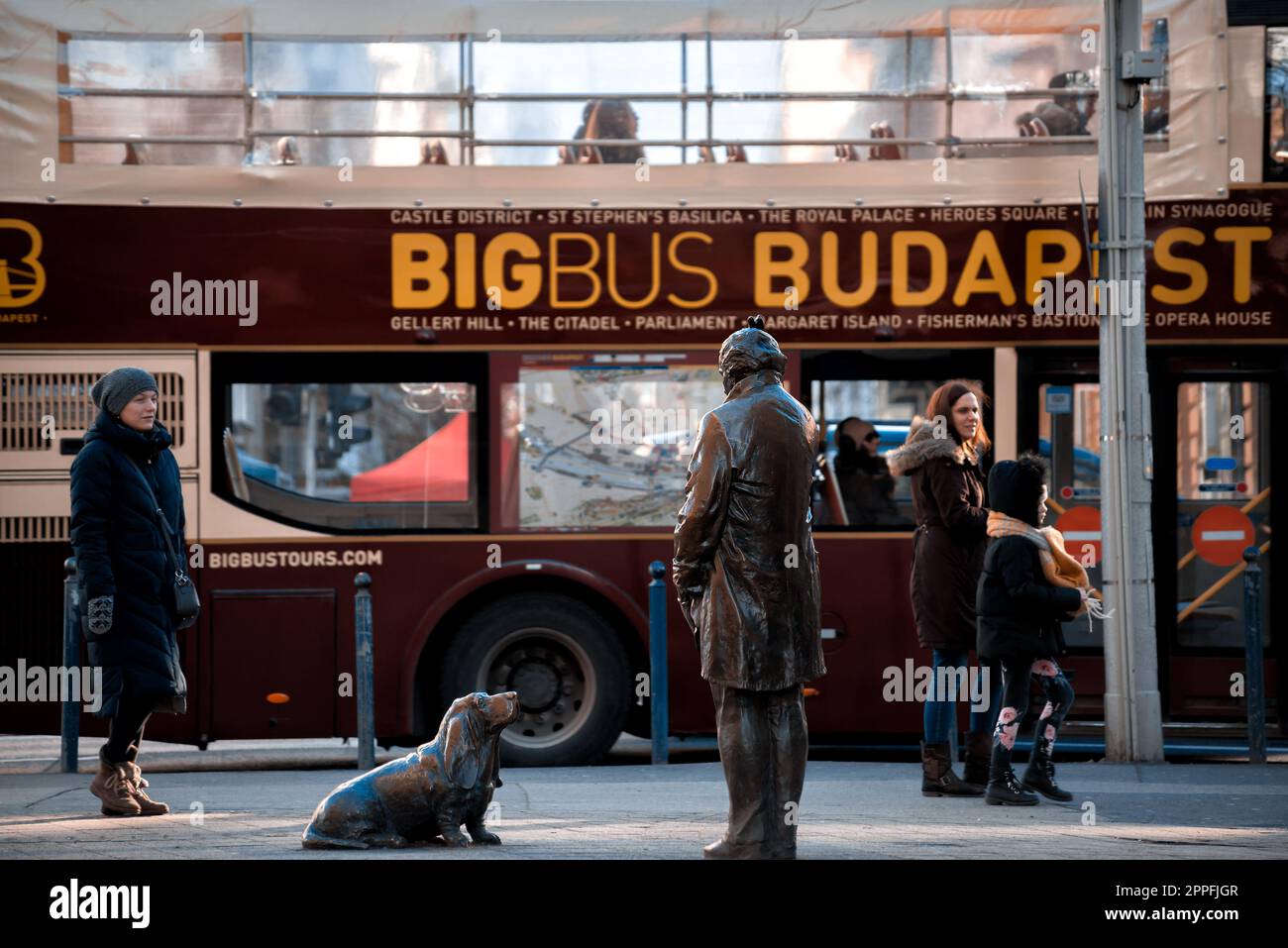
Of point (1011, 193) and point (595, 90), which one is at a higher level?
point (595, 90)

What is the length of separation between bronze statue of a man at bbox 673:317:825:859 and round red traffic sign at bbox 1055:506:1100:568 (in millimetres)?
4570

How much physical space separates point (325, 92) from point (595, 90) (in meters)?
1.56

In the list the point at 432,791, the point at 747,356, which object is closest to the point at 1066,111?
the point at 747,356

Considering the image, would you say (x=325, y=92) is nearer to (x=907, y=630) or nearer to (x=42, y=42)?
(x=42, y=42)

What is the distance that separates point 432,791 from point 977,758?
10.7 feet

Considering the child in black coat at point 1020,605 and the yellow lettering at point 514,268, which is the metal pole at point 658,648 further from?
the child in black coat at point 1020,605

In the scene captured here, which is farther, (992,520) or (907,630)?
(907,630)

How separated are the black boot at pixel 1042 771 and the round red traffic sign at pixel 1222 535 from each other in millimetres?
2504

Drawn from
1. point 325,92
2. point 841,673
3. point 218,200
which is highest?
point 325,92

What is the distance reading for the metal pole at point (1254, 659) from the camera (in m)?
9.95

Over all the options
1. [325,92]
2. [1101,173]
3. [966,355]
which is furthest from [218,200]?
[1101,173]

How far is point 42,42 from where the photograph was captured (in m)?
10.1

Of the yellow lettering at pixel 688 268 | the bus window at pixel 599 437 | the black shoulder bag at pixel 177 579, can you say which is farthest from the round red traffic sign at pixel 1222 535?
the black shoulder bag at pixel 177 579

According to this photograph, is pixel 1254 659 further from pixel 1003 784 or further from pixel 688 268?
pixel 688 268
